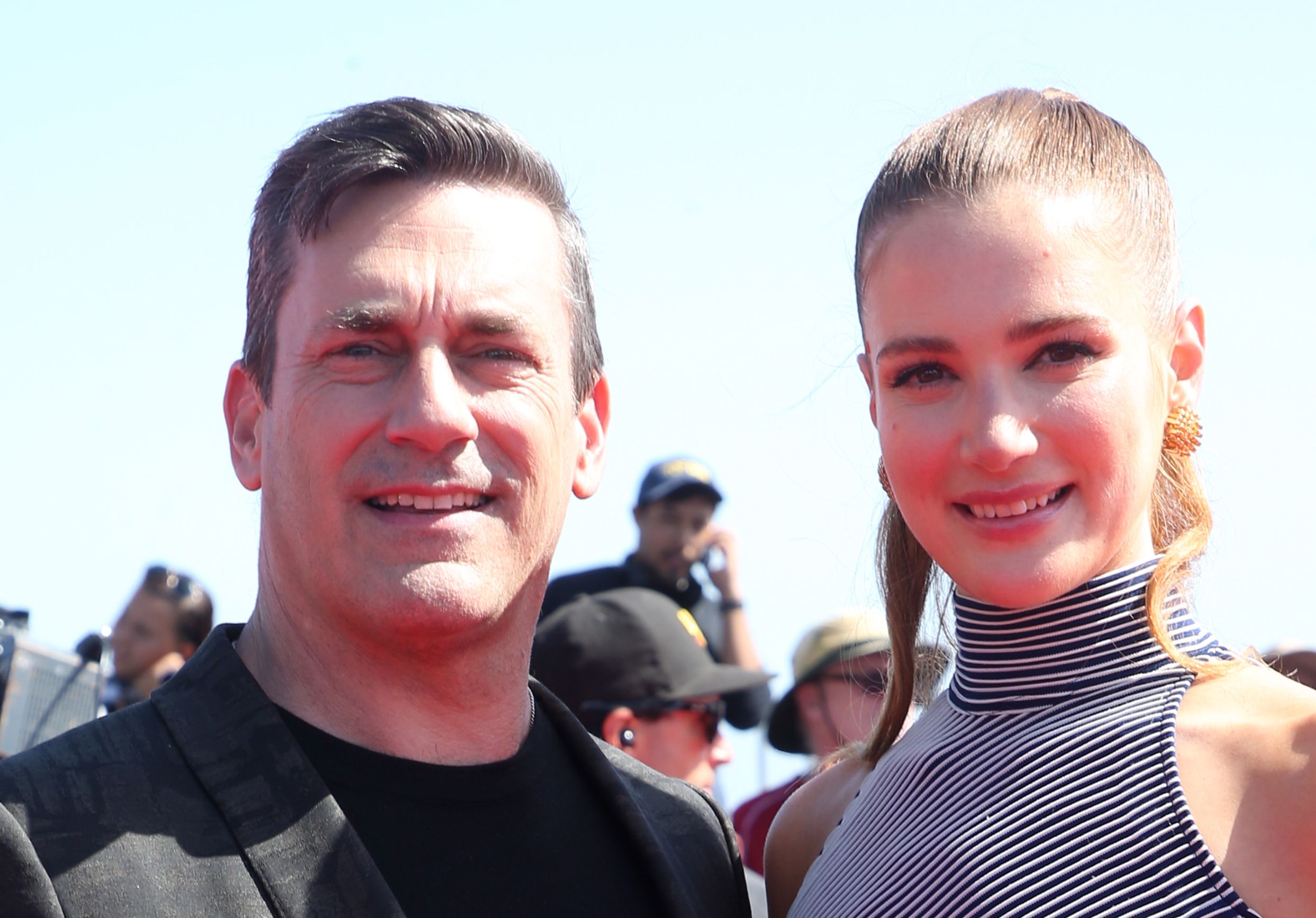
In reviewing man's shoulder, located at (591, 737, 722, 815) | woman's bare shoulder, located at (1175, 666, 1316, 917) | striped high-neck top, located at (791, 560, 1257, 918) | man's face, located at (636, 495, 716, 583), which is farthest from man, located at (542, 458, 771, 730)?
woman's bare shoulder, located at (1175, 666, 1316, 917)

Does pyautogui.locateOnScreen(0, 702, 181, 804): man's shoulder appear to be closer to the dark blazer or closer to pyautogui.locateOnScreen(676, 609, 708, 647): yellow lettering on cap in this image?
the dark blazer

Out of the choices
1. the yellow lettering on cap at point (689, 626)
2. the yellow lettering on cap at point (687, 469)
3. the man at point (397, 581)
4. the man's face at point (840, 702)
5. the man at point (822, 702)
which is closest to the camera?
the man at point (397, 581)

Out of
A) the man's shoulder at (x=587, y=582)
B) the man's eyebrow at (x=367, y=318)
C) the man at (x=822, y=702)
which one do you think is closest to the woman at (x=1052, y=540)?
the man's eyebrow at (x=367, y=318)

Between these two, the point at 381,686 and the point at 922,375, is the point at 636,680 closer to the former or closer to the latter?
the point at 381,686

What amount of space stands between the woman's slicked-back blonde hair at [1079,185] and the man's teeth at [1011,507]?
0.24 m

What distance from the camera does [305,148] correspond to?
9.01ft

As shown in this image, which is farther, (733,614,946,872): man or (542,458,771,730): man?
(542,458,771,730): man

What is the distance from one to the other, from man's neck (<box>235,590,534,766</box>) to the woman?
74cm

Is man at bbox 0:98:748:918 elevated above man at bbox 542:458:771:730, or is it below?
above

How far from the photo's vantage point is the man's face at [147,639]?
668cm

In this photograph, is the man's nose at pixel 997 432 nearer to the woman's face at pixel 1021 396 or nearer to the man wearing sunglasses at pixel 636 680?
the woman's face at pixel 1021 396

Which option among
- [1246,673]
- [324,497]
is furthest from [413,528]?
[1246,673]

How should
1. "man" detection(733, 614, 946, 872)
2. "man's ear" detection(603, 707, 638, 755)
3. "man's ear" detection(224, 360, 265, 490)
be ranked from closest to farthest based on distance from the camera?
"man's ear" detection(224, 360, 265, 490) → "man's ear" detection(603, 707, 638, 755) → "man" detection(733, 614, 946, 872)

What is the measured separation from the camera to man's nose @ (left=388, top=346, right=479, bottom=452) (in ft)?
8.07
